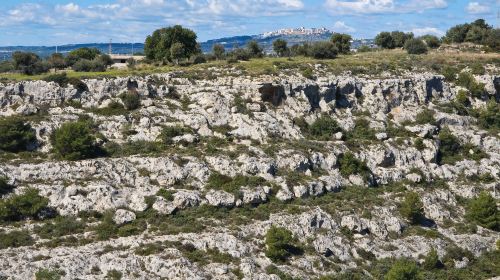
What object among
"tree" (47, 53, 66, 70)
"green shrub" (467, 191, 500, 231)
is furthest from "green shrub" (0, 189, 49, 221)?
"green shrub" (467, 191, 500, 231)

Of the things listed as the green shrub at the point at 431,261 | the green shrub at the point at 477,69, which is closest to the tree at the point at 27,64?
the green shrub at the point at 431,261

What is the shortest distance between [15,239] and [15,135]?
16.8 metres

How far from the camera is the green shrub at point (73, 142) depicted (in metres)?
63.6

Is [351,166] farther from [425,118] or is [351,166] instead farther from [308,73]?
[308,73]

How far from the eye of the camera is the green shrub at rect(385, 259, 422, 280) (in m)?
52.4

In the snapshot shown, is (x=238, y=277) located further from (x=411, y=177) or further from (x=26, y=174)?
(x=411, y=177)

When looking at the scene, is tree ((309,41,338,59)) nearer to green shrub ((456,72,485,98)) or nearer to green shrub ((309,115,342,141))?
green shrub ((456,72,485,98))

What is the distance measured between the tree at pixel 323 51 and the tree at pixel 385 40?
106 feet

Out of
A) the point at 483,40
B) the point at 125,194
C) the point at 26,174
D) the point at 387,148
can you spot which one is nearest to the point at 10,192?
the point at 26,174

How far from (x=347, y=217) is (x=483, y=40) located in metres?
77.9

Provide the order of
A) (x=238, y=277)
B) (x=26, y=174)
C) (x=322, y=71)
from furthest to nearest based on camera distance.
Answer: (x=322, y=71) < (x=26, y=174) < (x=238, y=277)

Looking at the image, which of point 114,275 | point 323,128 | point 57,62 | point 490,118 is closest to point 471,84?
point 490,118

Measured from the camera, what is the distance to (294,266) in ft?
181

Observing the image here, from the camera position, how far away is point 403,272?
52.6 m
